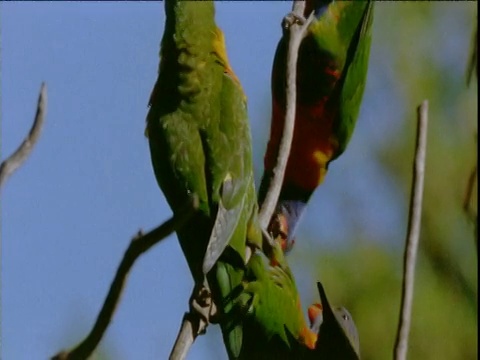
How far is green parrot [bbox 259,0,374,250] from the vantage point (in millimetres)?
959

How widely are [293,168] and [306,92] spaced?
106 millimetres

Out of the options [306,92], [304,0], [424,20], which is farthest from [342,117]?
[424,20]

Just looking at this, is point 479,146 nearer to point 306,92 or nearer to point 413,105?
point 413,105

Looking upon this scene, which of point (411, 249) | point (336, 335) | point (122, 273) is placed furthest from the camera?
point (336, 335)

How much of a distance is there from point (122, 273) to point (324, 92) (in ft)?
1.88

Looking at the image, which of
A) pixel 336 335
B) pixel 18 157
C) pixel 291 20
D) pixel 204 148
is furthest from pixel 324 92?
pixel 18 157

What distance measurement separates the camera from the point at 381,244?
3.48 ft

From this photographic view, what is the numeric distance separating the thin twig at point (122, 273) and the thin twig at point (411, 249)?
10.4 inches

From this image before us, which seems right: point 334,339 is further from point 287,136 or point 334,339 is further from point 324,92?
point 324,92

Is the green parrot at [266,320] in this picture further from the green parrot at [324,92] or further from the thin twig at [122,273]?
the thin twig at [122,273]

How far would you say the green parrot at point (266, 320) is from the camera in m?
0.84

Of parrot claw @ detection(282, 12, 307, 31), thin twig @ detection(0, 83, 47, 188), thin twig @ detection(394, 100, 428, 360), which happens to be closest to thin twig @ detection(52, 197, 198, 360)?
thin twig @ detection(0, 83, 47, 188)

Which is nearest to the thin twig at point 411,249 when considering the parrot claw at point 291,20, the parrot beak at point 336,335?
the parrot beak at point 336,335

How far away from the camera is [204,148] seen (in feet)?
2.74
